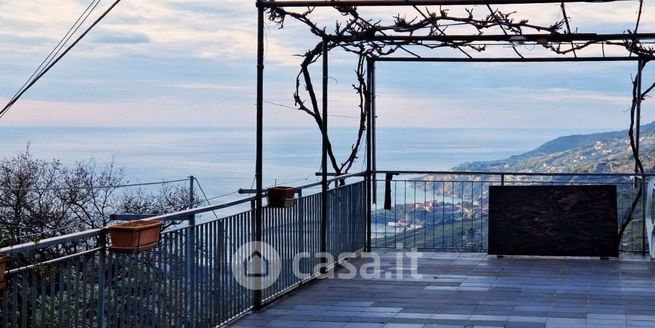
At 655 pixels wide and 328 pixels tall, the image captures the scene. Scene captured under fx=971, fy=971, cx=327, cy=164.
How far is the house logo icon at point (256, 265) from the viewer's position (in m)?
6.80

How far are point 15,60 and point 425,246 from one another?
203 inches

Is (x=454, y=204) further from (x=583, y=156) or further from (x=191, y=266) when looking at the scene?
(x=191, y=266)

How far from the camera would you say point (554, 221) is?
10.3 meters

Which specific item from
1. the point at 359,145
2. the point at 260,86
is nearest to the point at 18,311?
the point at 260,86

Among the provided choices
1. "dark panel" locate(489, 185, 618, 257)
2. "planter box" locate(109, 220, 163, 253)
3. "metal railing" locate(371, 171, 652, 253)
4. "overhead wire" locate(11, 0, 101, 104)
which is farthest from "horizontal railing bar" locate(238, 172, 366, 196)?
"overhead wire" locate(11, 0, 101, 104)

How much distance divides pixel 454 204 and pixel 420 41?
2550 millimetres

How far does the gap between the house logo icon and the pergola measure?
0.13 metres

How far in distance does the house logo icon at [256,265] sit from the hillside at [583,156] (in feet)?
15.3

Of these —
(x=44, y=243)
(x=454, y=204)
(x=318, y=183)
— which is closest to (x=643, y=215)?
(x=454, y=204)

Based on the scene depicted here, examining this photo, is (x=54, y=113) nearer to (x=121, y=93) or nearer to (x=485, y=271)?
(x=121, y=93)

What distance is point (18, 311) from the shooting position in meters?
4.03

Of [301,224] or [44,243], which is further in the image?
[301,224]

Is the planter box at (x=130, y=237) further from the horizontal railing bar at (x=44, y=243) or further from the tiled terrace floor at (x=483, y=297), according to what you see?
the tiled terrace floor at (x=483, y=297)

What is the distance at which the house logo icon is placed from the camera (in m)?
6.80
